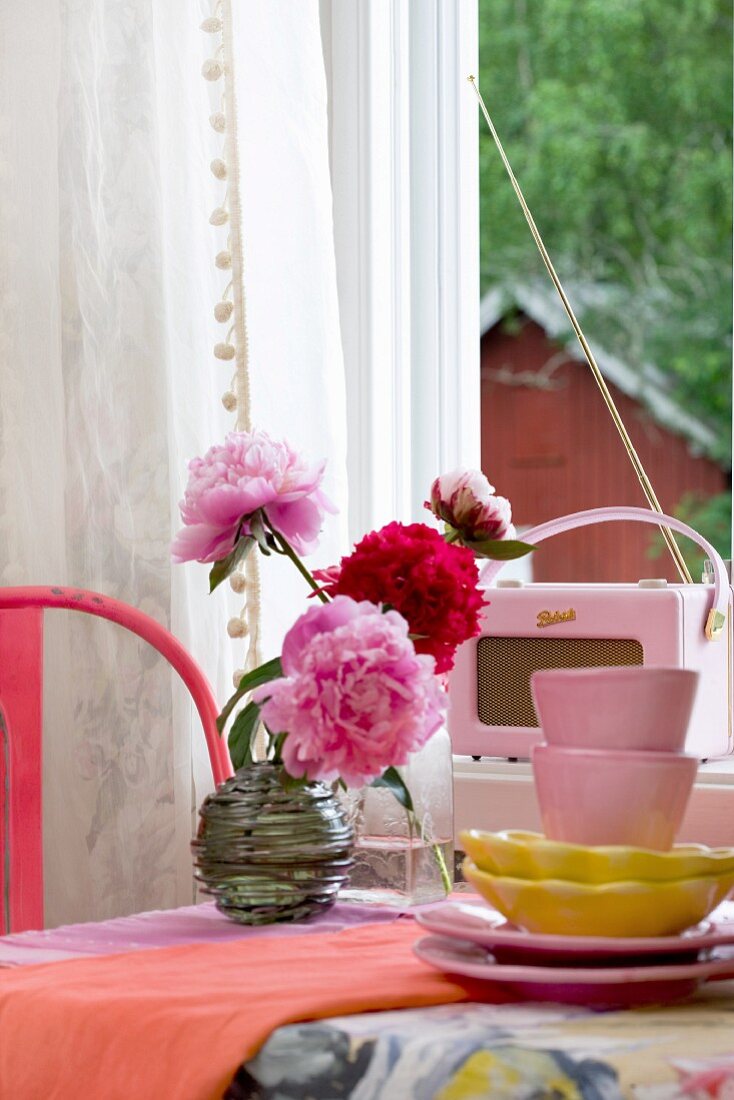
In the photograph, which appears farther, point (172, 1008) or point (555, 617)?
point (555, 617)

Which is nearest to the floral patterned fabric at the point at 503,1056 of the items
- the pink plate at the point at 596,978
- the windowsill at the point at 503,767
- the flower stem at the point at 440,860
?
the pink plate at the point at 596,978

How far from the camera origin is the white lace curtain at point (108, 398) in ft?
4.96

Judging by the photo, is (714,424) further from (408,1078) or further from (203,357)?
(408,1078)

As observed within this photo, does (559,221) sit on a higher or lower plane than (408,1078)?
higher

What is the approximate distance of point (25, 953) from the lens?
0.90 m

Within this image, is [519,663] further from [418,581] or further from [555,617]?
[418,581]

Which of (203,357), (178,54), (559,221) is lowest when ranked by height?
(203,357)

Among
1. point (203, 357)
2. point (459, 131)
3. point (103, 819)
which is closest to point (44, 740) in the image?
point (103, 819)

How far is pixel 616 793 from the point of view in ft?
2.31

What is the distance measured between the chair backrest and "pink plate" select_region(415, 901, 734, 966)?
2.19ft

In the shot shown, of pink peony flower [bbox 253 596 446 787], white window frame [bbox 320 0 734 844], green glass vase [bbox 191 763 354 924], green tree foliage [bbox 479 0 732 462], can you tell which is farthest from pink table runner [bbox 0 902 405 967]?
green tree foliage [bbox 479 0 732 462]

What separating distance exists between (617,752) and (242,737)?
37 centimetres

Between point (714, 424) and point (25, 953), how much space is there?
1092 centimetres

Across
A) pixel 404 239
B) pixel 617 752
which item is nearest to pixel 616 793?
pixel 617 752
